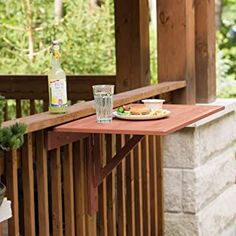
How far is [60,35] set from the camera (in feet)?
29.8

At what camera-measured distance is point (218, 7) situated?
1246 centimetres

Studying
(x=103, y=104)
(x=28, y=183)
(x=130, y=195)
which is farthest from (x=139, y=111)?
(x=130, y=195)

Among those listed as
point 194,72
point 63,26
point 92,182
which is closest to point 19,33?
point 63,26

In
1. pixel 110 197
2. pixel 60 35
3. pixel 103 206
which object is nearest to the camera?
pixel 103 206

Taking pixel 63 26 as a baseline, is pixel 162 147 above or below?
below

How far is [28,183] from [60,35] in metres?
6.45

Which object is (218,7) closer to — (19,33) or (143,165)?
(19,33)

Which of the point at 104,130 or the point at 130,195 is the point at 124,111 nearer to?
the point at 104,130

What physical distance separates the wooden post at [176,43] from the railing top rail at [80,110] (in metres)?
0.09

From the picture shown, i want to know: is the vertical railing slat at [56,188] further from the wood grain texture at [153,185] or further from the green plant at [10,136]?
the wood grain texture at [153,185]

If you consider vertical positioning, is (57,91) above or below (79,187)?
above

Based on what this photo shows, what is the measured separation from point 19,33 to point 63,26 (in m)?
0.83

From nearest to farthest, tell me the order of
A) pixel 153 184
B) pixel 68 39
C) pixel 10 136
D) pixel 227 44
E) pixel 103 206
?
pixel 10 136, pixel 103 206, pixel 153 184, pixel 68 39, pixel 227 44

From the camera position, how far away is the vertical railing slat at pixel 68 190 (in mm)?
3047
